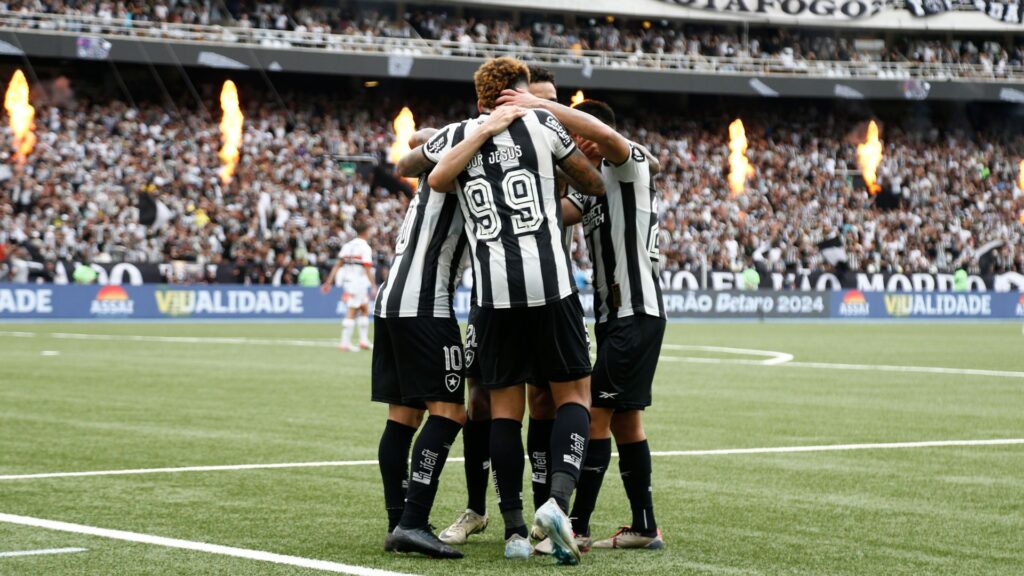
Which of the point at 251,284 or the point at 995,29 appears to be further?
the point at 995,29

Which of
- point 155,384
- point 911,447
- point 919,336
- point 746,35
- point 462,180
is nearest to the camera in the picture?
point 462,180

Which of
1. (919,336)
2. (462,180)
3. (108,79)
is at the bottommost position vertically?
(919,336)

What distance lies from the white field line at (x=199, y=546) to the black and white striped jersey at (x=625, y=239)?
1.75 meters

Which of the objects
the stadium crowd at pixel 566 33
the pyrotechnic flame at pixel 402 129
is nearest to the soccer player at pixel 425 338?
the stadium crowd at pixel 566 33

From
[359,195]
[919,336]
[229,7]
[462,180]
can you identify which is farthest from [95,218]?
[462,180]

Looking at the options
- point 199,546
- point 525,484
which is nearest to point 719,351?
point 525,484

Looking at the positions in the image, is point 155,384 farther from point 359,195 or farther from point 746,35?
point 746,35

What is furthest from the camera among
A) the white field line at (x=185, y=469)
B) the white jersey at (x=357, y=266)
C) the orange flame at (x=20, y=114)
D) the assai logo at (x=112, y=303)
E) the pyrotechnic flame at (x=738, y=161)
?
the pyrotechnic flame at (x=738, y=161)

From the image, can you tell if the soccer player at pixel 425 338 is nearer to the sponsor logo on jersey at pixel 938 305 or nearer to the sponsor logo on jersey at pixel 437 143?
the sponsor logo on jersey at pixel 437 143

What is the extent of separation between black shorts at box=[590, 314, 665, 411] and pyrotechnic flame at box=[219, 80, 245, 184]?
114ft

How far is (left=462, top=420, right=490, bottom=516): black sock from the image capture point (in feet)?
22.6

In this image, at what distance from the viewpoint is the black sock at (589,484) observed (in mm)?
6570

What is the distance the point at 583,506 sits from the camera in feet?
21.6

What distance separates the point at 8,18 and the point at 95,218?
9.72m
